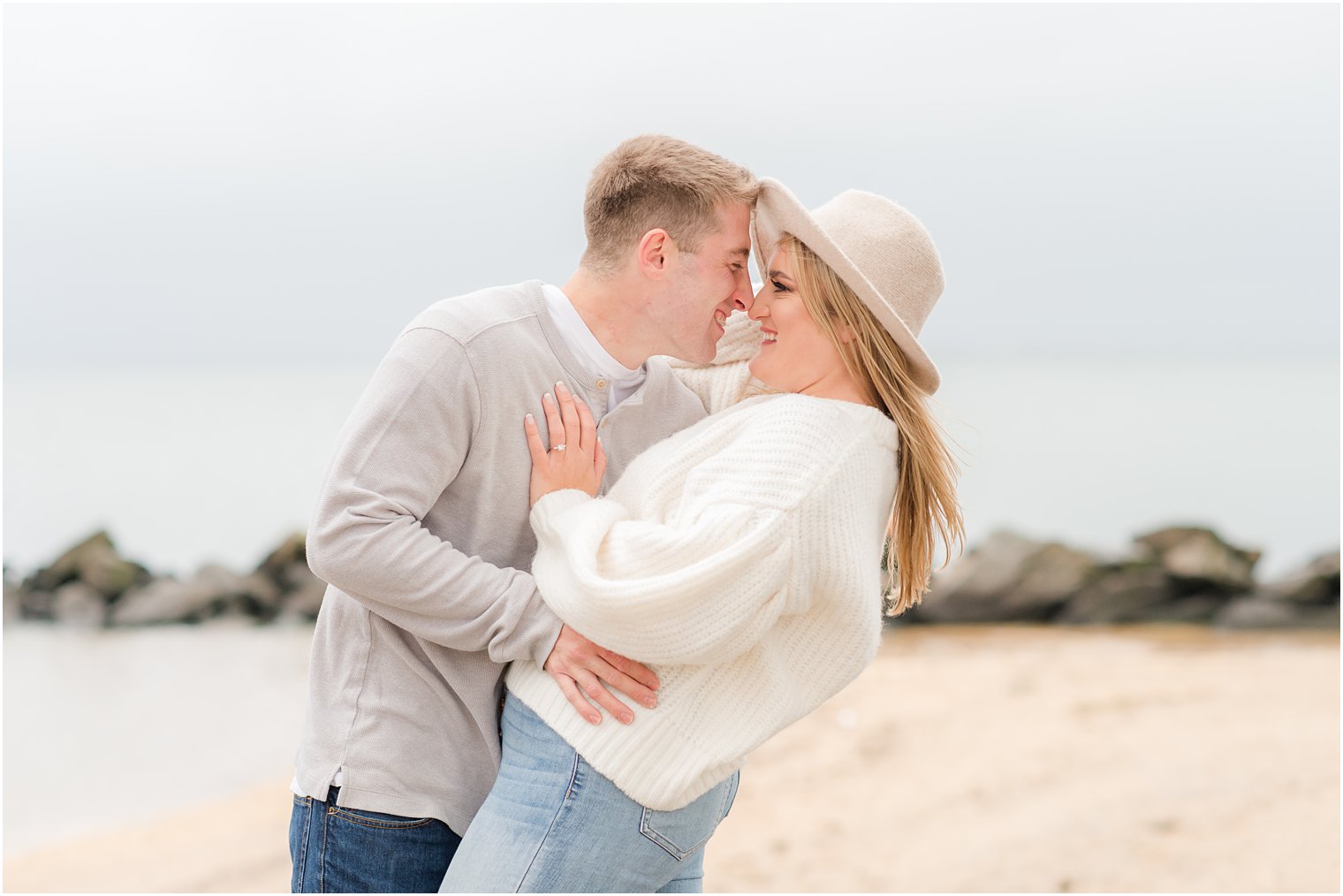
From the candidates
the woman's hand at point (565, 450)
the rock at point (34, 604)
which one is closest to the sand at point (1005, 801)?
the woman's hand at point (565, 450)

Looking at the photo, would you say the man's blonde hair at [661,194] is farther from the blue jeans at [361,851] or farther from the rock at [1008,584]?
the rock at [1008,584]

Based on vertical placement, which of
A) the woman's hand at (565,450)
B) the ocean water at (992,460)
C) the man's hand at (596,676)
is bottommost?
the ocean water at (992,460)

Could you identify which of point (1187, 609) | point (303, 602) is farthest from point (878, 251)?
point (303, 602)

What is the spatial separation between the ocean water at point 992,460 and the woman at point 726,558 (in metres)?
6.48

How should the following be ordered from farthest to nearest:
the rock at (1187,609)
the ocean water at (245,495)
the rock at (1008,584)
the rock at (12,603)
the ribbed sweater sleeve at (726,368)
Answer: the rock at (12,603)
the rock at (1187,609)
the rock at (1008,584)
the ocean water at (245,495)
the ribbed sweater sleeve at (726,368)

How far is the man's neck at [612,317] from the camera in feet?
7.06

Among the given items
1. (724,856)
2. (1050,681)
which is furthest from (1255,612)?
(724,856)

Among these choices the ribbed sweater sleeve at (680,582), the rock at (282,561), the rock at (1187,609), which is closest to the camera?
the ribbed sweater sleeve at (680,582)

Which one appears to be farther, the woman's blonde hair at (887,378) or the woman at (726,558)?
the woman's blonde hair at (887,378)

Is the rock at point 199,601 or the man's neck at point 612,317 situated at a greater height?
the man's neck at point 612,317

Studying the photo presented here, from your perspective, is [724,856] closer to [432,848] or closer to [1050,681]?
[1050,681]

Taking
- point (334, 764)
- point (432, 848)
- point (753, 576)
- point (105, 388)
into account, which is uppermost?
point (753, 576)

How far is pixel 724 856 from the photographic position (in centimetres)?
527

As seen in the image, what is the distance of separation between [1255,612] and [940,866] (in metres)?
4.86
